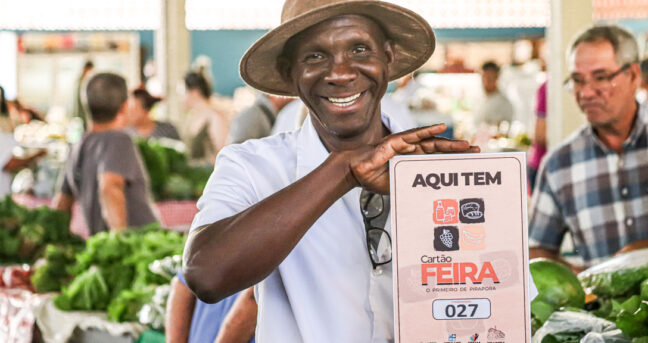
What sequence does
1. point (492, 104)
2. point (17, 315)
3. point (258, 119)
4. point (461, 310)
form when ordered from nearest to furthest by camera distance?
point (461, 310)
point (17, 315)
point (258, 119)
point (492, 104)

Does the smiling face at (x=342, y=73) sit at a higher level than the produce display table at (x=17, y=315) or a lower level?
higher

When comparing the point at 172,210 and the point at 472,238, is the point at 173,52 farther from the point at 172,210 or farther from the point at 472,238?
the point at 472,238

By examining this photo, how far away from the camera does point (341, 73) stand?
1.66 m

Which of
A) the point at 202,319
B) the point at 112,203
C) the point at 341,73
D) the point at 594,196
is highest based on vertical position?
the point at 341,73

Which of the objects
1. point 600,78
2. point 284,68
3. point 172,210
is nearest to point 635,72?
point 600,78

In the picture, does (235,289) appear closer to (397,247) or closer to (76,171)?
(397,247)

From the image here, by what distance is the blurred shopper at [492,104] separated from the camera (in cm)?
1069

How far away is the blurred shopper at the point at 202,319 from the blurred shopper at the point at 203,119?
15.4ft

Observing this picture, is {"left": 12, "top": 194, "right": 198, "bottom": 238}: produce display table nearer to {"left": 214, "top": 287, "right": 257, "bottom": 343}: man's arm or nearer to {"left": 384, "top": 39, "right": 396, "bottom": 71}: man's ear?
{"left": 214, "top": 287, "right": 257, "bottom": 343}: man's arm

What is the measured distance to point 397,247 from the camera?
148 centimetres

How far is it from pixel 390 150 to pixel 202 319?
4.59 feet

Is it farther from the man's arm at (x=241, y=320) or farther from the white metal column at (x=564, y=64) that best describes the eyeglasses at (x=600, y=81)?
the white metal column at (x=564, y=64)

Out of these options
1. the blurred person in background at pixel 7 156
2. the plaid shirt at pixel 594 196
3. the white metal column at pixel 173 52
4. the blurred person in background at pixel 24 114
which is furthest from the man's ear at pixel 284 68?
the blurred person in background at pixel 24 114

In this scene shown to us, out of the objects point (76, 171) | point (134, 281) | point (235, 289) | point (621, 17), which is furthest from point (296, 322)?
point (621, 17)
